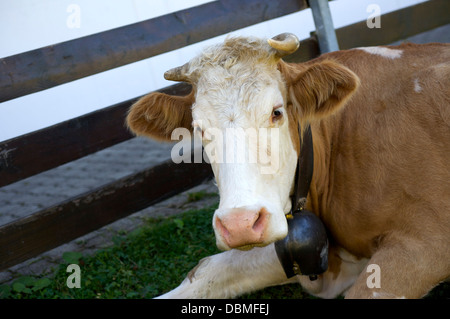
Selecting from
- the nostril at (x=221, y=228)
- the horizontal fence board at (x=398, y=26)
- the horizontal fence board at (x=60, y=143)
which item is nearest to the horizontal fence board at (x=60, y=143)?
the horizontal fence board at (x=60, y=143)

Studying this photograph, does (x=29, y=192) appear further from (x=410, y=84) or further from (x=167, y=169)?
(x=410, y=84)

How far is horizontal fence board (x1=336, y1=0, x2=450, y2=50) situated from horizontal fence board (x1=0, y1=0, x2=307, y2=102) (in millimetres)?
994

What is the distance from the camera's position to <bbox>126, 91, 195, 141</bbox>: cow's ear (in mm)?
3494

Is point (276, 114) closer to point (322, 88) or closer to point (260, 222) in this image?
point (322, 88)

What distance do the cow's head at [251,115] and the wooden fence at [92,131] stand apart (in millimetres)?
1053

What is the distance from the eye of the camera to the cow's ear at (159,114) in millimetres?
3494

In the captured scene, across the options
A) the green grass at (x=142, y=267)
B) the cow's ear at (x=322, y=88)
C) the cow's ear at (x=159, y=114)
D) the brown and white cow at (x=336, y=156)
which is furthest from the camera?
the green grass at (x=142, y=267)

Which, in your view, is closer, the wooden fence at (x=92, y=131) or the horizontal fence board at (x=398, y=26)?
the wooden fence at (x=92, y=131)

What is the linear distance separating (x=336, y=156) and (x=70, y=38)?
399 cm

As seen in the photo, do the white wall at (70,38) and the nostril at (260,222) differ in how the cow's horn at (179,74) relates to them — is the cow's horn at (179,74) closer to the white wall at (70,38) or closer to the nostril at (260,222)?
the nostril at (260,222)

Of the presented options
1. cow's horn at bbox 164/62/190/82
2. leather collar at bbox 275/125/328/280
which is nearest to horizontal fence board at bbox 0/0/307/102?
cow's horn at bbox 164/62/190/82

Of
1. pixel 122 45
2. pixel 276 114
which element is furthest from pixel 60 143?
pixel 276 114

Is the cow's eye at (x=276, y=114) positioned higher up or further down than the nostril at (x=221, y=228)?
higher up
